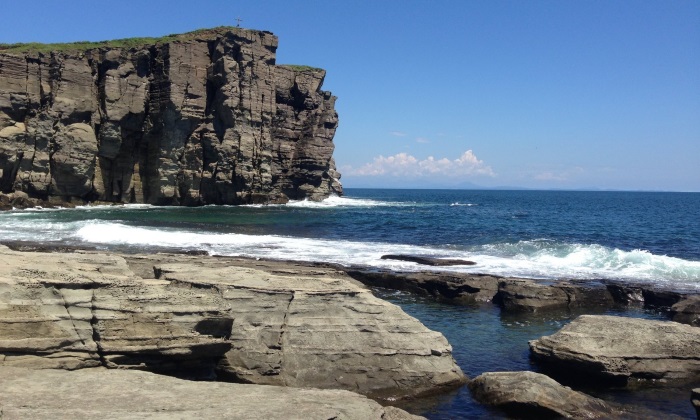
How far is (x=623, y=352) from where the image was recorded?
12.8 metres

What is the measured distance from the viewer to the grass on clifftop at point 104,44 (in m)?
65.5

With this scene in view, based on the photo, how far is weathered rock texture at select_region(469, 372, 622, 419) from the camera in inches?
404

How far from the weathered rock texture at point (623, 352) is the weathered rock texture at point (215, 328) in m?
3.05

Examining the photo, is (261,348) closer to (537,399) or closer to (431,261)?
(537,399)

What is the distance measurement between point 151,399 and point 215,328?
10.5 ft

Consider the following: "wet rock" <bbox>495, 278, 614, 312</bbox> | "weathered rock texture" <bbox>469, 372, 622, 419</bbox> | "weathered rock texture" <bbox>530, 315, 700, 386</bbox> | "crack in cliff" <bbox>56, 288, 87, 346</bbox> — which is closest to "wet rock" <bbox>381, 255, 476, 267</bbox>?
"wet rock" <bbox>495, 278, 614, 312</bbox>

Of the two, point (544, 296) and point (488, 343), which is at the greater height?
point (544, 296)

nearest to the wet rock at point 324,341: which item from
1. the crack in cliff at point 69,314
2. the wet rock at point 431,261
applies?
the crack in cliff at point 69,314

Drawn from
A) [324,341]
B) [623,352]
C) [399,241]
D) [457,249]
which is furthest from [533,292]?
[399,241]

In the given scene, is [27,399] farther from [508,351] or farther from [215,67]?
[215,67]

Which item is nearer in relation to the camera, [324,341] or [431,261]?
[324,341]

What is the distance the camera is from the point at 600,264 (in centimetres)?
2975

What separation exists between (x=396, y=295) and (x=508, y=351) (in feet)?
25.0

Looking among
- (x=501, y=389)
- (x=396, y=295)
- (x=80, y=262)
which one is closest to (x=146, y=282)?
(x=80, y=262)
